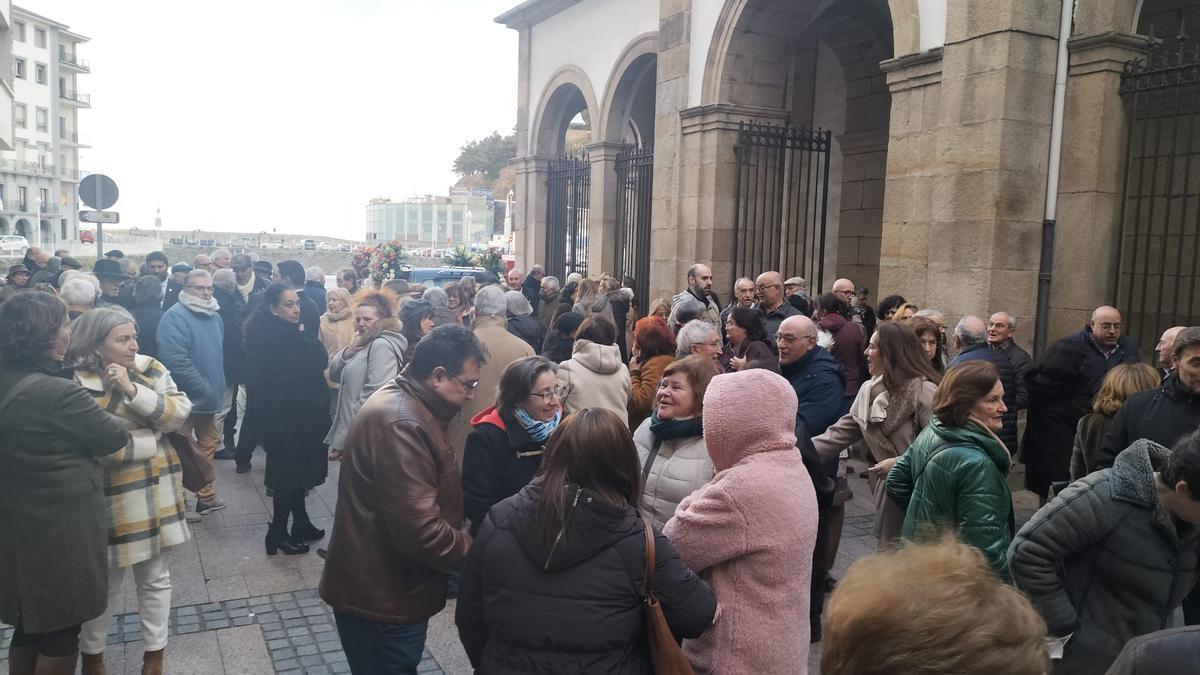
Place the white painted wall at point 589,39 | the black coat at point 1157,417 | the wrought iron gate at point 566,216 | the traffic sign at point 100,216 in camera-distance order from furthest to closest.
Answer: the wrought iron gate at point 566,216 → the white painted wall at point 589,39 → the traffic sign at point 100,216 → the black coat at point 1157,417

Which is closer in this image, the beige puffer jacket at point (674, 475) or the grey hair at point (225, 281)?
the beige puffer jacket at point (674, 475)

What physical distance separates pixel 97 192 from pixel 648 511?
10.2 metres

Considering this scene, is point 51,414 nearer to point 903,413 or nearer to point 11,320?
point 11,320

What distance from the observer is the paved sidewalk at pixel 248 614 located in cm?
430

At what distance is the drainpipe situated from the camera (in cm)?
725

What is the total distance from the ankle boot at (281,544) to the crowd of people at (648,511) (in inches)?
57.2

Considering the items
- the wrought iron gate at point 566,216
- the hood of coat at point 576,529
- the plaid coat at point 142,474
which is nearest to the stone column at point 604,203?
the wrought iron gate at point 566,216

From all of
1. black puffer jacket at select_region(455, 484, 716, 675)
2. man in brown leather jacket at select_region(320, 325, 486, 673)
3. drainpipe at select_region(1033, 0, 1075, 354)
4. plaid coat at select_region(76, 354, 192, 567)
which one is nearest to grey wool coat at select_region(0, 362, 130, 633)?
plaid coat at select_region(76, 354, 192, 567)

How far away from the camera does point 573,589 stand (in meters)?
2.30

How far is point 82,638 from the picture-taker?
3.69 meters

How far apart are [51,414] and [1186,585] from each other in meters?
3.73

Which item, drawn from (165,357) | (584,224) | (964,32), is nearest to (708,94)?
(964,32)

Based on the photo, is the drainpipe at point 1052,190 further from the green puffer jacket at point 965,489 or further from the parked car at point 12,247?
the parked car at point 12,247

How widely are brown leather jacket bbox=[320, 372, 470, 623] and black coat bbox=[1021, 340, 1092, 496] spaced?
4365mm
